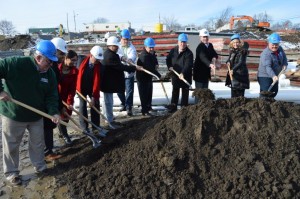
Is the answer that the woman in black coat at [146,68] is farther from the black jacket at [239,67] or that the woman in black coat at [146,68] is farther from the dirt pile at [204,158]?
the dirt pile at [204,158]

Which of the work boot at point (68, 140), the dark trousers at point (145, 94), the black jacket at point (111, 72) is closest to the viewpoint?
the work boot at point (68, 140)

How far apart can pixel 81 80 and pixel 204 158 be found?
2.57 m

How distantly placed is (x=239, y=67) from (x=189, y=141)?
2.69 metres

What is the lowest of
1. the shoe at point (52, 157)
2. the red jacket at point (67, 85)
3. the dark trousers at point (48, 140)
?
the shoe at point (52, 157)

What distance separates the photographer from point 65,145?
5309 mm

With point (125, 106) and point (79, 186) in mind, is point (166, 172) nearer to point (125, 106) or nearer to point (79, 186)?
point (79, 186)

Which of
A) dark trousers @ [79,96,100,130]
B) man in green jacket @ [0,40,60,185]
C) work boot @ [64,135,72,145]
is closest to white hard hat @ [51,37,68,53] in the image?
man in green jacket @ [0,40,60,185]

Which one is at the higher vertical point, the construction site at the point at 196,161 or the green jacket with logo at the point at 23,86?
the green jacket with logo at the point at 23,86

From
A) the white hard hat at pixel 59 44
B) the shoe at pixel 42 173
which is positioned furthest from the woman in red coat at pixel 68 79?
the shoe at pixel 42 173

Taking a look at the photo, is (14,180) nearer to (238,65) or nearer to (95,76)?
(95,76)

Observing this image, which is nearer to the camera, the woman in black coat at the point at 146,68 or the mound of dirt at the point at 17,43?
the woman in black coat at the point at 146,68

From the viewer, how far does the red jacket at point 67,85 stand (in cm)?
484

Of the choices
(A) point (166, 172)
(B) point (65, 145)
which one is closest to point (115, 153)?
(A) point (166, 172)

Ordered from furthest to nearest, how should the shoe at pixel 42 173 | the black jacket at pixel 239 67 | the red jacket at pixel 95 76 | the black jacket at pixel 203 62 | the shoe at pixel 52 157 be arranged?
the black jacket at pixel 203 62 → the black jacket at pixel 239 67 → the red jacket at pixel 95 76 → the shoe at pixel 52 157 → the shoe at pixel 42 173
